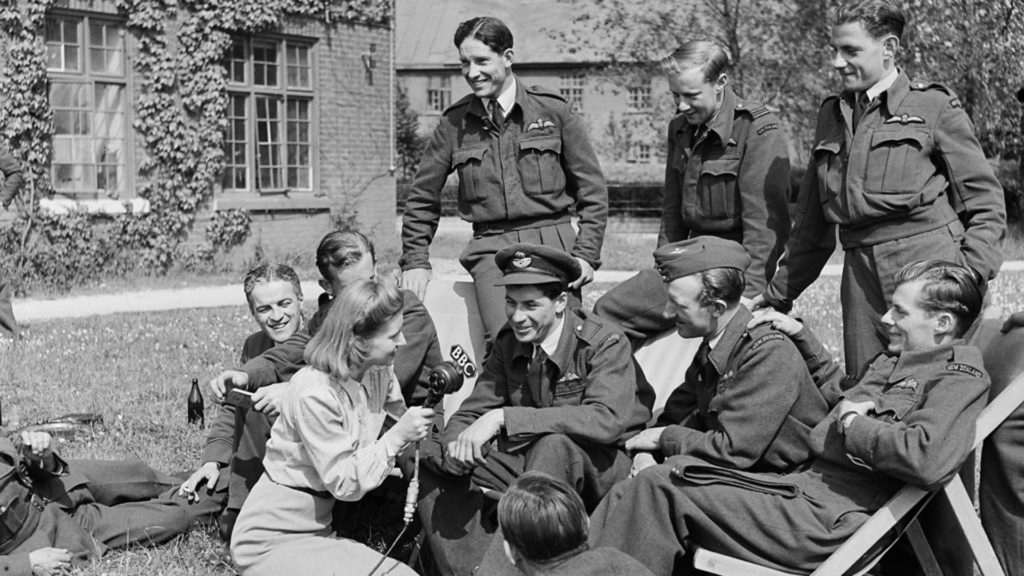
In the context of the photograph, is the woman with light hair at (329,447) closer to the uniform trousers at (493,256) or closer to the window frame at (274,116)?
the uniform trousers at (493,256)

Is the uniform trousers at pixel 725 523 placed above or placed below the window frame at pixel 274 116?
below

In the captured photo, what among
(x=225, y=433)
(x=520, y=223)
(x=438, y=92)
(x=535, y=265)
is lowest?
(x=225, y=433)

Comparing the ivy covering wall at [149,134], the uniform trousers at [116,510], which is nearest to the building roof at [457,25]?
the ivy covering wall at [149,134]

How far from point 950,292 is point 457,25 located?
129 ft

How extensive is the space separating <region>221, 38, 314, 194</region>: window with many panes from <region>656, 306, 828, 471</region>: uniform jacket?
13027 millimetres

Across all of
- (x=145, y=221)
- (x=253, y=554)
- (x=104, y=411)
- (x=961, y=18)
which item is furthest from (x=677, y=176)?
(x=961, y=18)

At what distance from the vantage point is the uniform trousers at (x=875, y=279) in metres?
4.82

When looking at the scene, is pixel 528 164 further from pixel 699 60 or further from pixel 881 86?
pixel 881 86

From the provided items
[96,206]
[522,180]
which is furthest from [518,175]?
[96,206]

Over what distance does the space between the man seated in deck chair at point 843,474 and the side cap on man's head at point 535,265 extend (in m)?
0.90

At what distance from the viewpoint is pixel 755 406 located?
13.8 feet

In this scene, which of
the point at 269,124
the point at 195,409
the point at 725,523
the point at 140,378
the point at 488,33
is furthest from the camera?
the point at 269,124

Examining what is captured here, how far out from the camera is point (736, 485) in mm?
4035

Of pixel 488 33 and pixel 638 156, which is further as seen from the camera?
pixel 638 156
